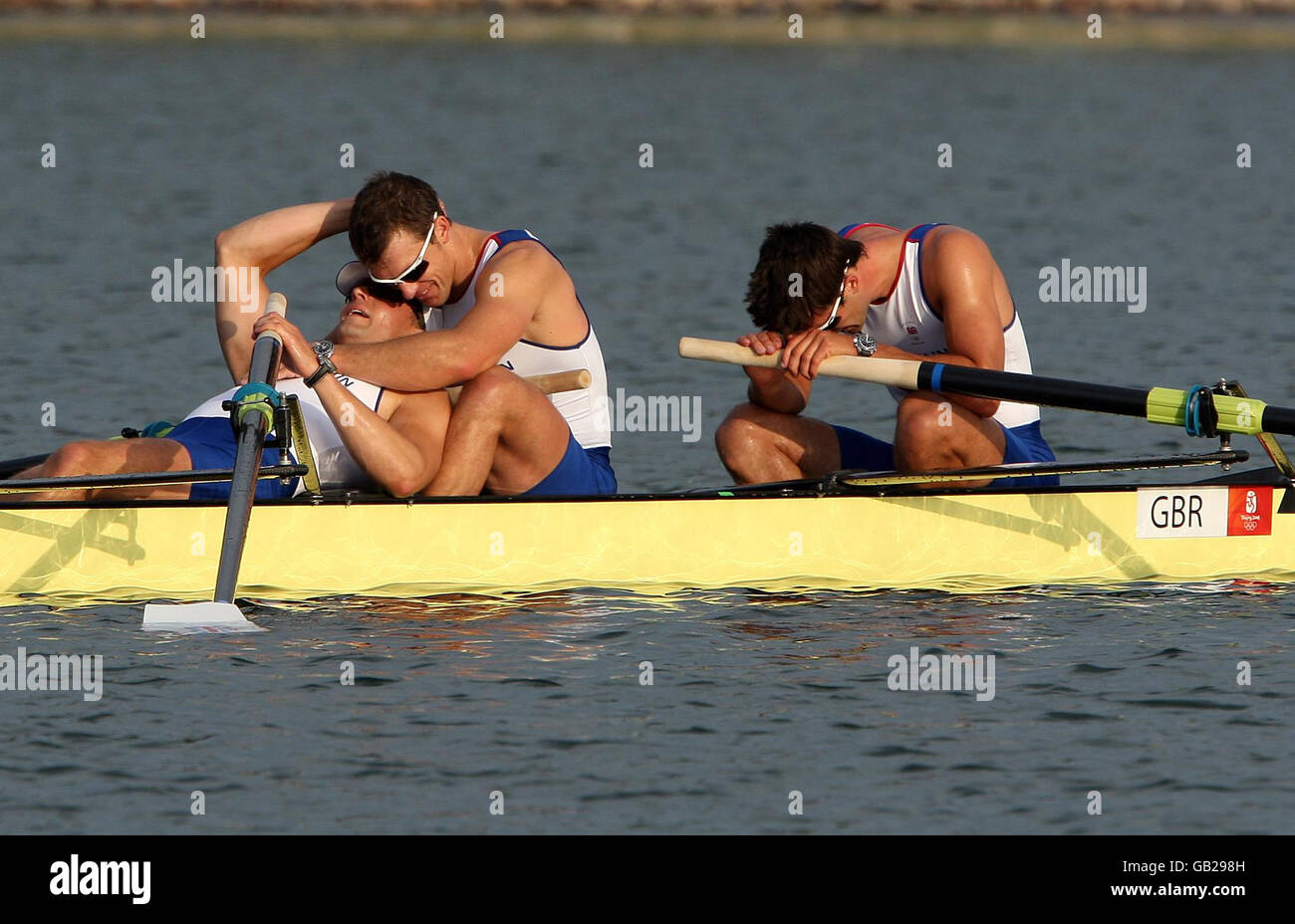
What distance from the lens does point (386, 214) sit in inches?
330

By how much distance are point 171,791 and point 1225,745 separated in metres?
3.82

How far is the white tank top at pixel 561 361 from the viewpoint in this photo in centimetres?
883

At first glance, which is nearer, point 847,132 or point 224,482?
point 224,482

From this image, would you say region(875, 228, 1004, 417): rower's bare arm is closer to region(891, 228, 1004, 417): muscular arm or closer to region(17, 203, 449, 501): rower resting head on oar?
region(891, 228, 1004, 417): muscular arm

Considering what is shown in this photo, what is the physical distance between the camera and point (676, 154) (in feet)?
99.0

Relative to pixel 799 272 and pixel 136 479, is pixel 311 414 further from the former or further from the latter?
pixel 799 272

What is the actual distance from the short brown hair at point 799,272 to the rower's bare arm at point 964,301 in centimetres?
37

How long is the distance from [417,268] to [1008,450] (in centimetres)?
287

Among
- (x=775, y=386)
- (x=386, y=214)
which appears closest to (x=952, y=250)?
(x=775, y=386)

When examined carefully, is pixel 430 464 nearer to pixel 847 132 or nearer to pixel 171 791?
pixel 171 791
